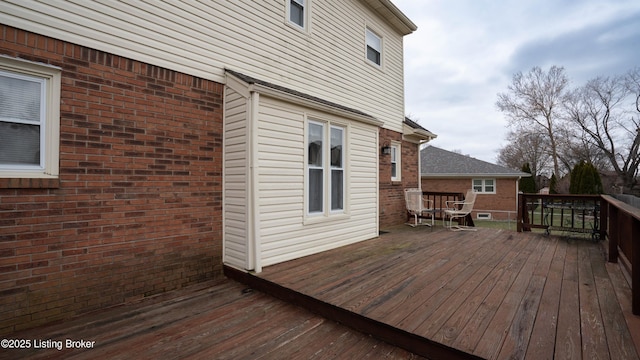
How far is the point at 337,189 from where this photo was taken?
5.36 m

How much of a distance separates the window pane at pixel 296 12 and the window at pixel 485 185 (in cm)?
1785

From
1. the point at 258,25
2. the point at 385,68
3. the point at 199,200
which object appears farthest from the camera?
the point at 385,68

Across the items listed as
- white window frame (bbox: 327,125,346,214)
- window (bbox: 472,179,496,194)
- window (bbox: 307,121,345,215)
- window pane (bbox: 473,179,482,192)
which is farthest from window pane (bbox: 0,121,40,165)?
window pane (bbox: 473,179,482,192)

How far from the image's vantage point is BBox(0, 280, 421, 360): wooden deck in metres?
2.31

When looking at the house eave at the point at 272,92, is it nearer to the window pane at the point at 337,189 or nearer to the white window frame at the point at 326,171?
the white window frame at the point at 326,171

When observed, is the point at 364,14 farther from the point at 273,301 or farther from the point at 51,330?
the point at 51,330

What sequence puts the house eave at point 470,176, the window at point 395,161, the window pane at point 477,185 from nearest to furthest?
the window at point 395,161 → the house eave at point 470,176 → the window pane at point 477,185

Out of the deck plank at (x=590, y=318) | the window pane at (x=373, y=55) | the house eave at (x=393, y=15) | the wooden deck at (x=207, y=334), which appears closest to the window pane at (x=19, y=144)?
the wooden deck at (x=207, y=334)

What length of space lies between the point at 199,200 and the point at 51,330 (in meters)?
1.92

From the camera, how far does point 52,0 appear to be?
9.45 feet

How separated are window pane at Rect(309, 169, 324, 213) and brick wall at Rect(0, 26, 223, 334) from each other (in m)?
1.51

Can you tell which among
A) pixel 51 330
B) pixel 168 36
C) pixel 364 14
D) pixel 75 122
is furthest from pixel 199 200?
pixel 364 14

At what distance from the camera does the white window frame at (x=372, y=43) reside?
279 inches

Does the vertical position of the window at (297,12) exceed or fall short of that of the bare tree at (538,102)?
it falls short
